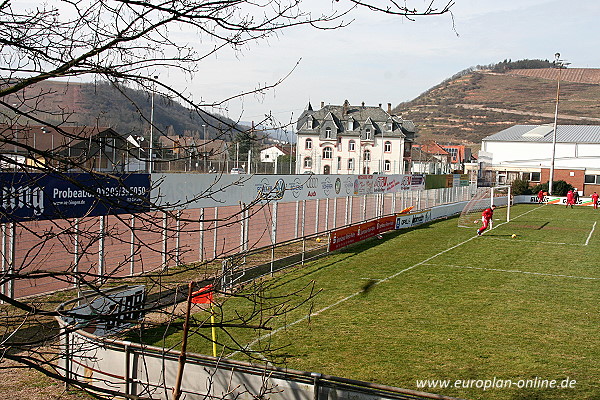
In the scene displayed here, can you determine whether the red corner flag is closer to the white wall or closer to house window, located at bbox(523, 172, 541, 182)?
house window, located at bbox(523, 172, 541, 182)

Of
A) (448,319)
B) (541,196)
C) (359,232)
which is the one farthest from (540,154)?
(448,319)

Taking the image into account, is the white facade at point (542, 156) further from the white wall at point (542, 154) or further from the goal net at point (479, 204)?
the goal net at point (479, 204)

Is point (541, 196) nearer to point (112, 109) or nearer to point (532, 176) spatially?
point (532, 176)

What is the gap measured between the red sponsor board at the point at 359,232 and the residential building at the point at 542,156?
43.9 m

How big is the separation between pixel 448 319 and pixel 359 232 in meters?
14.4

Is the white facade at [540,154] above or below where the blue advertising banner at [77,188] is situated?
above

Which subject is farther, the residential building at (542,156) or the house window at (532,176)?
the house window at (532,176)

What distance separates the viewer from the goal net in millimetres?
41812

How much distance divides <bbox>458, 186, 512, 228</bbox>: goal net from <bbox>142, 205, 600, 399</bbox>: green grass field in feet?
36.0

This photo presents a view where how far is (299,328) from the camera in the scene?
607 inches

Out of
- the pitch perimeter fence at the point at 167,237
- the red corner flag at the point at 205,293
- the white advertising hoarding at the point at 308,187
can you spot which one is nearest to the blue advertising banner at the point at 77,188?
the pitch perimeter fence at the point at 167,237

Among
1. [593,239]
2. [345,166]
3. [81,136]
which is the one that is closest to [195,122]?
[81,136]

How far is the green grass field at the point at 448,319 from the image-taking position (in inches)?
478

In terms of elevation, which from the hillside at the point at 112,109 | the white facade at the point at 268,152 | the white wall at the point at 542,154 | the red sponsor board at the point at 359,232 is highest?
the white wall at the point at 542,154
